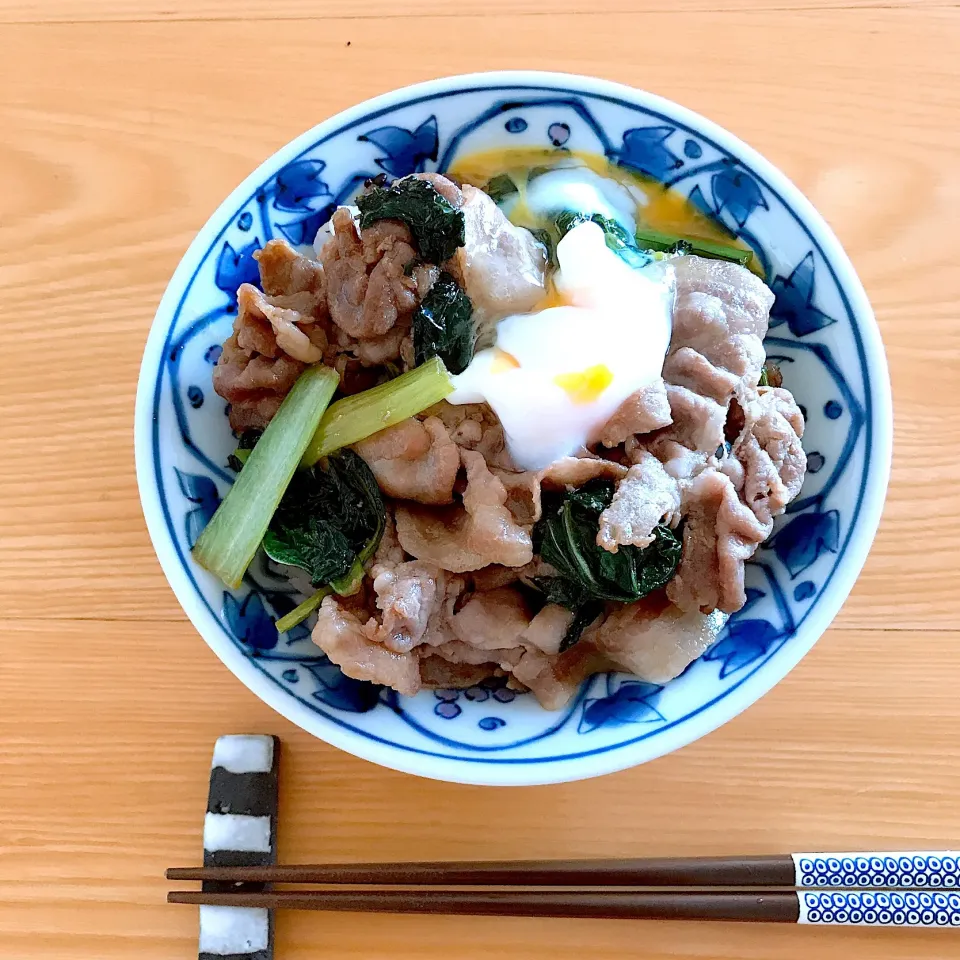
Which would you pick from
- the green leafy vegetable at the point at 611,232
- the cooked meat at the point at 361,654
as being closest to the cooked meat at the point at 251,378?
the cooked meat at the point at 361,654

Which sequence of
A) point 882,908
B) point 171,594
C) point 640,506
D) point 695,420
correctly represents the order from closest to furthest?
point 640,506, point 695,420, point 882,908, point 171,594

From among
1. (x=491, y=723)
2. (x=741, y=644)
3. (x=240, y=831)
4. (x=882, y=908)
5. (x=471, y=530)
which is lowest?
(x=882, y=908)

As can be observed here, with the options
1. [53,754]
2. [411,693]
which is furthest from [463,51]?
[53,754]

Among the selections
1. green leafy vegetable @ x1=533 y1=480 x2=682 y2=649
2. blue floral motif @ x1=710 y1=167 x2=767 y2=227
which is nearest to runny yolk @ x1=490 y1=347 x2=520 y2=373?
green leafy vegetable @ x1=533 y1=480 x2=682 y2=649

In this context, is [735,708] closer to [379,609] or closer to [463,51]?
[379,609]

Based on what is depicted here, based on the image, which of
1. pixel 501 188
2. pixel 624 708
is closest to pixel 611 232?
pixel 501 188

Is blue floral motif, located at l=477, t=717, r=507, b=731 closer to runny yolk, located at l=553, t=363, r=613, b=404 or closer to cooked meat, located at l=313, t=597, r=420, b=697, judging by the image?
cooked meat, located at l=313, t=597, r=420, b=697

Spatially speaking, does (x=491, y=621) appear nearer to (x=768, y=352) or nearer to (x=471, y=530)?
(x=471, y=530)

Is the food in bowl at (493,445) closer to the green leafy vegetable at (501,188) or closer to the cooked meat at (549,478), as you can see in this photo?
the cooked meat at (549,478)
